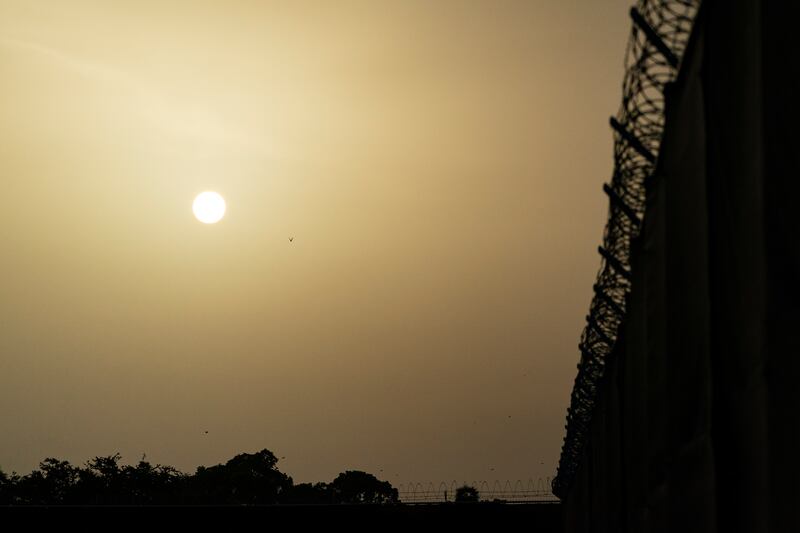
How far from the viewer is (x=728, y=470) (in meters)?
6.36

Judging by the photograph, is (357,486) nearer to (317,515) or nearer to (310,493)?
(310,493)

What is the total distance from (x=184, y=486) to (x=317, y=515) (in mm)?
76002

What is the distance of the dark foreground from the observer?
1432 inches

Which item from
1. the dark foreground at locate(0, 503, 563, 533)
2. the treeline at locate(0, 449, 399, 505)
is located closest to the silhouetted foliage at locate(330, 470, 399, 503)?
the treeline at locate(0, 449, 399, 505)

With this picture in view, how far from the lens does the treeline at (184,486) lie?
94875 millimetres

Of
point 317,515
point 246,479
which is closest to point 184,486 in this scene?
point 246,479

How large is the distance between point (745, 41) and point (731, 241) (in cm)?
108

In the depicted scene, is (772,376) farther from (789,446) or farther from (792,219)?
(792,219)

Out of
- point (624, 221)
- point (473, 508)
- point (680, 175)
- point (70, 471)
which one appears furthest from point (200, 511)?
point (70, 471)

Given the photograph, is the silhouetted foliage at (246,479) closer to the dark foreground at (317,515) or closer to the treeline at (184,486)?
the treeline at (184,486)

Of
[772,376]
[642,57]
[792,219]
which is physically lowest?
[772,376]

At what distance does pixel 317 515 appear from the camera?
39719mm

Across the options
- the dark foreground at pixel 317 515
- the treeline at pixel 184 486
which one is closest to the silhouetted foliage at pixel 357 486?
the treeline at pixel 184 486

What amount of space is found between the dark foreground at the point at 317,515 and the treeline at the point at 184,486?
45.9m
